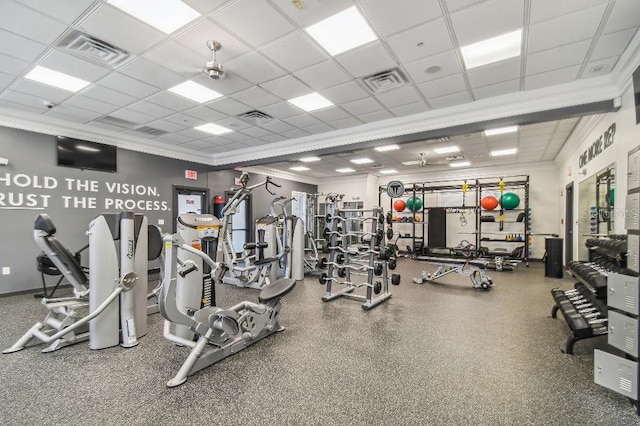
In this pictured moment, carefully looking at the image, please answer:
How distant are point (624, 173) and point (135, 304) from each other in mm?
5781

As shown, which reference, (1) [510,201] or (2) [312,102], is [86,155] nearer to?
(2) [312,102]

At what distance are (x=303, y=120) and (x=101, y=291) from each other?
393 cm

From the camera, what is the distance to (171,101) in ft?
14.9

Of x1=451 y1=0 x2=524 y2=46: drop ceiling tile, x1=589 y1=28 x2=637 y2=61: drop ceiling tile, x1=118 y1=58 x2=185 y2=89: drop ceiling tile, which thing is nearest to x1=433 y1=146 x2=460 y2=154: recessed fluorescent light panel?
x1=589 y1=28 x2=637 y2=61: drop ceiling tile

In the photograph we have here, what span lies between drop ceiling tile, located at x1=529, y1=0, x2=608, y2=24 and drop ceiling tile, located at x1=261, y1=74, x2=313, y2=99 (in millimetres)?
2530

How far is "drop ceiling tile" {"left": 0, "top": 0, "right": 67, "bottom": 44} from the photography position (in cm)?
256

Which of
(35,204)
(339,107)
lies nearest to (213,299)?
(339,107)

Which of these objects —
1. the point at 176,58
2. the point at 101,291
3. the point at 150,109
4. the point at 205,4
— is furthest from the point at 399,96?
the point at 101,291

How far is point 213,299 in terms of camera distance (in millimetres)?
3209

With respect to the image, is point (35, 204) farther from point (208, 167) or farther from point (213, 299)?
point (213, 299)

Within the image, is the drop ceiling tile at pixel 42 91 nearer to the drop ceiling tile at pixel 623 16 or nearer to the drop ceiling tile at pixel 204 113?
the drop ceiling tile at pixel 204 113

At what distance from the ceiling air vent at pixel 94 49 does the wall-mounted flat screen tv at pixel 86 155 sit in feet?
9.88

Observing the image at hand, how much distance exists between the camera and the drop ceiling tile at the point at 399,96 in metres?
4.11

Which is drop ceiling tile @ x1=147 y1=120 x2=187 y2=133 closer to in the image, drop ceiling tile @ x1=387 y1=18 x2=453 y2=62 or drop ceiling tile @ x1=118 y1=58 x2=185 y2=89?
drop ceiling tile @ x1=118 y1=58 x2=185 y2=89
